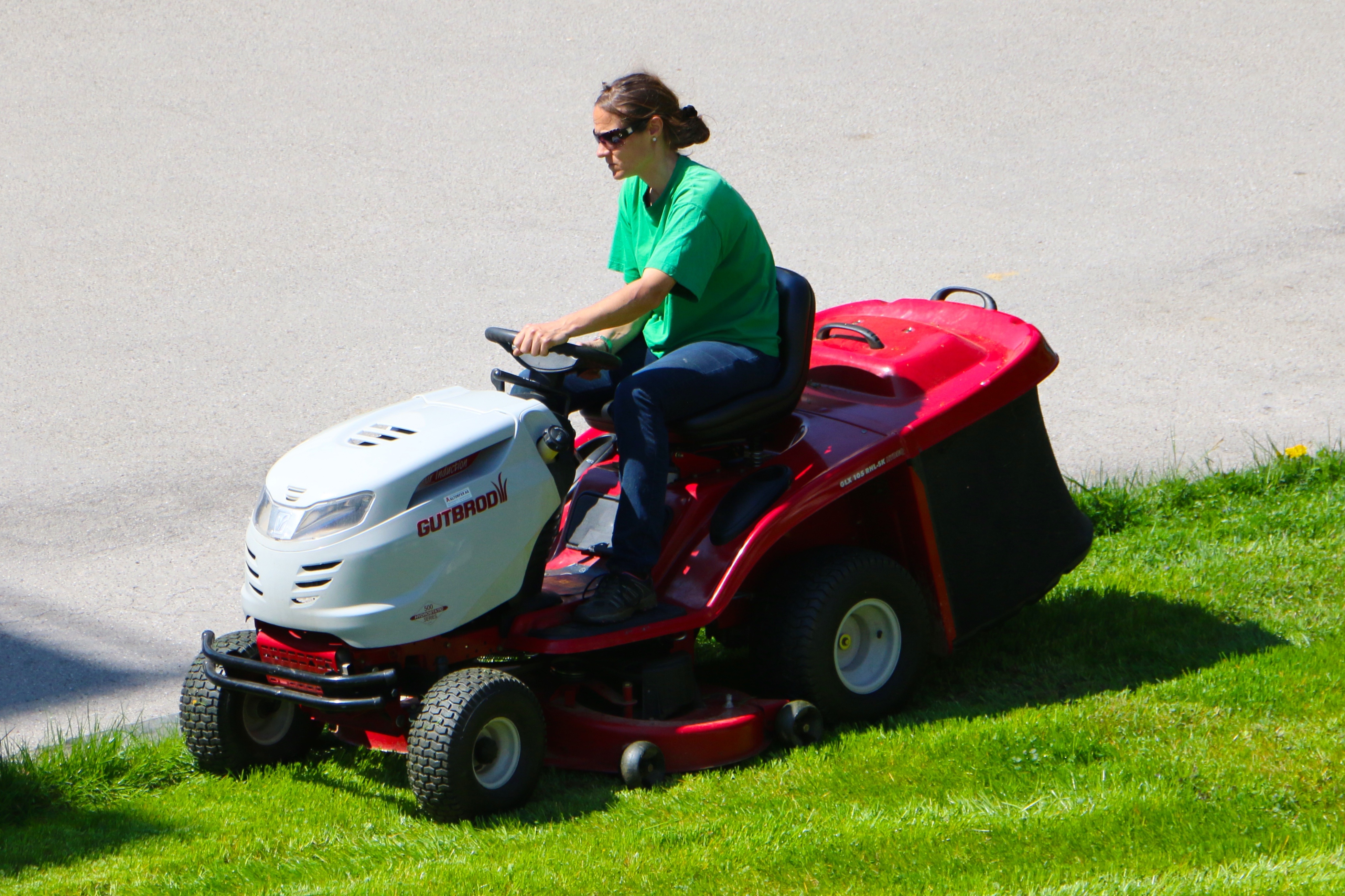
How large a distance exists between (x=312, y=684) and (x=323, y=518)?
412 mm

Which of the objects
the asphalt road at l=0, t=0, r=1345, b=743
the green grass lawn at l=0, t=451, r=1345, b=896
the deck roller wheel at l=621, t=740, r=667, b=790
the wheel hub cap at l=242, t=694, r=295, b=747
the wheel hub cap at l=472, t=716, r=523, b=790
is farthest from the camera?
the asphalt road at l=0, t=0, r=1345, b=743

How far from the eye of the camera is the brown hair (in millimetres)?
3996

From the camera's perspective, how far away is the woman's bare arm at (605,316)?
3.82m

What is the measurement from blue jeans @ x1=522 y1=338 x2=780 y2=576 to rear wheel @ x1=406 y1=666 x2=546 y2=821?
485mm

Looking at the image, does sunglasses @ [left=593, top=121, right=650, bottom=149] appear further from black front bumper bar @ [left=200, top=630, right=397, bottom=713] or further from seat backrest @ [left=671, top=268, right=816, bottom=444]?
black front bumper bar @ [left=200, top=630, right=397, bottom=713]

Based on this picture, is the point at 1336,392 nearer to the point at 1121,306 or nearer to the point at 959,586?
the point at 1121,306

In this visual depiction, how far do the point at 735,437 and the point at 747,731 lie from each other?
781mm

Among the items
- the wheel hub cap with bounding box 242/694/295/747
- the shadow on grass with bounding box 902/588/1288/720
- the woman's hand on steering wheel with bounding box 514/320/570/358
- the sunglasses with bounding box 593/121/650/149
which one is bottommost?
the shadow on grass with bounding box 902/588/1288/720

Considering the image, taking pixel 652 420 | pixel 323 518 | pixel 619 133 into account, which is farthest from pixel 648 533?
pixel 619 133

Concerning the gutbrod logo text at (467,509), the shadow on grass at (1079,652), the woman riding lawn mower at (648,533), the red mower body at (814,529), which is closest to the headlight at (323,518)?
the woman riding lawn mower at (648,533)

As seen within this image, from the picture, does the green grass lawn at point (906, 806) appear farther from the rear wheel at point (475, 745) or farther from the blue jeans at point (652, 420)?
the blue jeans at point (652, 420)

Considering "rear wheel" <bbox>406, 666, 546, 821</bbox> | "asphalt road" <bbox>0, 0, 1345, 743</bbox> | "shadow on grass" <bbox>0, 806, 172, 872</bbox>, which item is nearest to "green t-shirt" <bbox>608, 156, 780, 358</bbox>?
"rear wheel" <bbox>406, 666, 546, 821</bbox>

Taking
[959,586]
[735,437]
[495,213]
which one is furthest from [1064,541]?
[495,213]

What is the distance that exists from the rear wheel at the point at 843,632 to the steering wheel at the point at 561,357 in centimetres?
78
